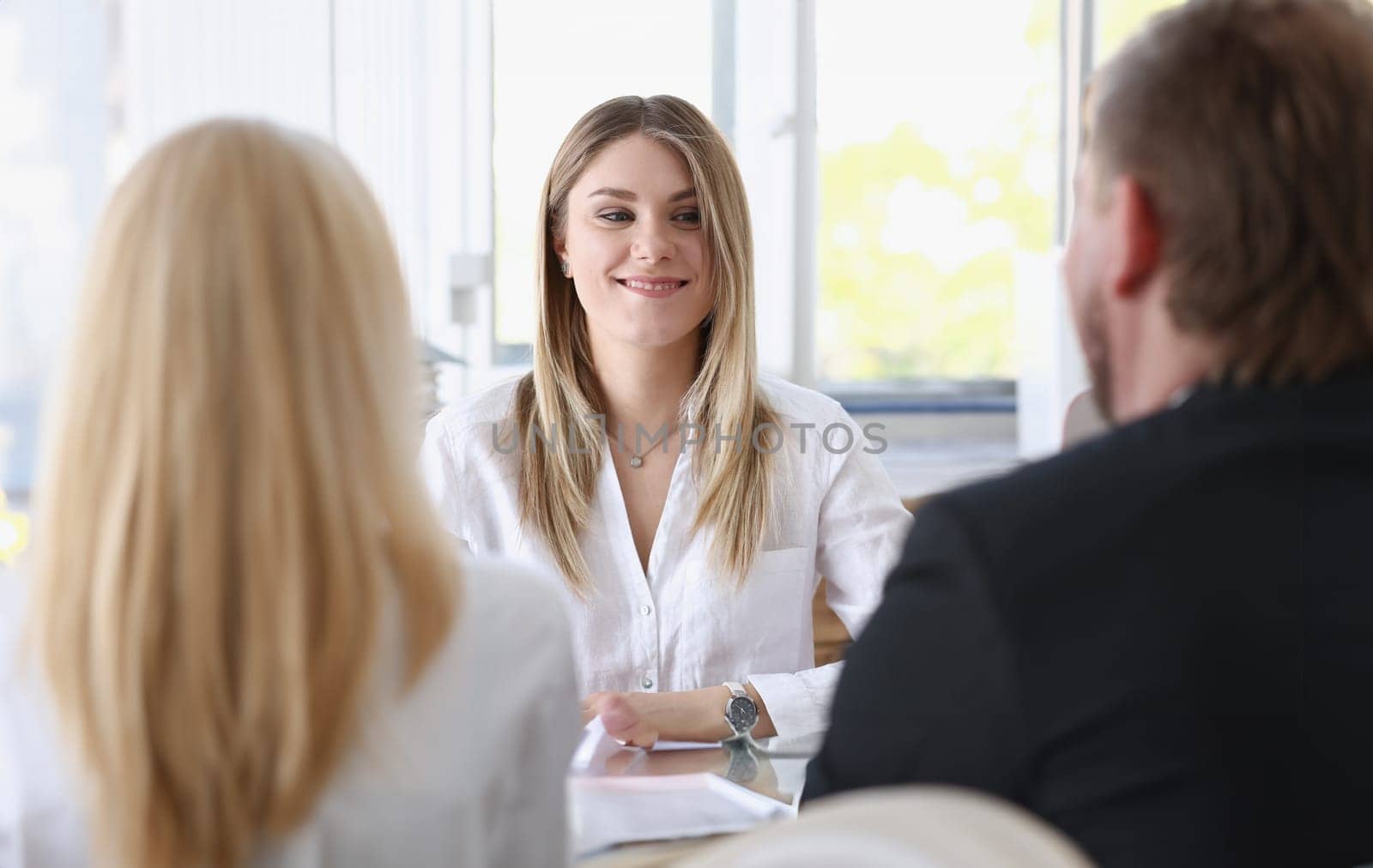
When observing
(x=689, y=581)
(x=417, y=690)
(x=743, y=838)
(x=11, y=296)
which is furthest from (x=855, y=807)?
(x=11, y=296)

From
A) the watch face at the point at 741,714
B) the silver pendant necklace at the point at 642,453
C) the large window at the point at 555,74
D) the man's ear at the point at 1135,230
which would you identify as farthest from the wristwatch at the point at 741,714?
the large window at the point at 555,74

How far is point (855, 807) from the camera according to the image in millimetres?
559

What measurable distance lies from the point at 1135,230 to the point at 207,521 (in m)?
0.65

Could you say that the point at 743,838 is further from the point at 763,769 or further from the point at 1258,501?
the point at 763,769

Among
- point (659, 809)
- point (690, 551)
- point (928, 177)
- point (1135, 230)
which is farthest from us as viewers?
point (928, 177)

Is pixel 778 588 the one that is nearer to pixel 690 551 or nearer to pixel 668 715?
pixel 690 551

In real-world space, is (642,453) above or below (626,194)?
below

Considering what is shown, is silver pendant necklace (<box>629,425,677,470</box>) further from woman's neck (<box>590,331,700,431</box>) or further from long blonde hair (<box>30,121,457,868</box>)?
long blonde hair (<box>30,121,457,868</box>)

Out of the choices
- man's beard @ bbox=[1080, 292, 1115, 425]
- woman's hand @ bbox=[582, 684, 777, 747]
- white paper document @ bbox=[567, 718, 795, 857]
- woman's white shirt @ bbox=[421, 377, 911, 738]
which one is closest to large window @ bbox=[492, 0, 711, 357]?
woman's white shirt @ bbox=[421, 377, 911, 738]

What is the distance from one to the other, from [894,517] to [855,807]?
1528 mm

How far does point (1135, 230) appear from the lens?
3.17 feet

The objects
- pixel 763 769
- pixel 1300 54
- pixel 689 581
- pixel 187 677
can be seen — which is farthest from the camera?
pixel 689 581

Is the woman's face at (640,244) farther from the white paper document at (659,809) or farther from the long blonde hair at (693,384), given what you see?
the white paper document at (659,809)

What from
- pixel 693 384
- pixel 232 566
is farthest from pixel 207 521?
pixel 693 384
